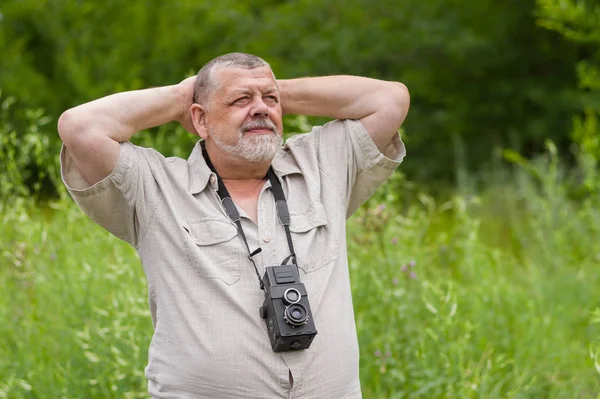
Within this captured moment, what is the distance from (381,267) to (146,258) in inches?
73.0

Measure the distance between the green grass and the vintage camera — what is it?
1.27m

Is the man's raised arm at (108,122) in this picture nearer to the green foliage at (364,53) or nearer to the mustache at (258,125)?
the mustache at (258,125)

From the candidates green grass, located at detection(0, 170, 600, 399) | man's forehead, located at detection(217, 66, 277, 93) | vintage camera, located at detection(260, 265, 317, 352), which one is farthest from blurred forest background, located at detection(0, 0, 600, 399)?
man's forehead, located at detection(217, 66, 277, 93)

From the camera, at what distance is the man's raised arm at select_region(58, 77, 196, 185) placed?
2.95 m

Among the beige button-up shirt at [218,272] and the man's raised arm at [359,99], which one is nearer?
the beige button-up shirt at [218,272]

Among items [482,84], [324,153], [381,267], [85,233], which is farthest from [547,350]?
[482,84]

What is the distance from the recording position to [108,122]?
9.95ft

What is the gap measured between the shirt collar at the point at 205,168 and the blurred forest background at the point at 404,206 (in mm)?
1029

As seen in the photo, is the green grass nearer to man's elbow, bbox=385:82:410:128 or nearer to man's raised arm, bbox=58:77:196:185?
man's elbow, bbox=385:82:410:128

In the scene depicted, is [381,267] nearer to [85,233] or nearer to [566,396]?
[566,396]

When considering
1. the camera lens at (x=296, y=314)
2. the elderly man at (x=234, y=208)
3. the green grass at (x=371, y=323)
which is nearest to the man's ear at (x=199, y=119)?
the elderly man at (x=234, y=208)

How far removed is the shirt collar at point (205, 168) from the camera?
313 cm

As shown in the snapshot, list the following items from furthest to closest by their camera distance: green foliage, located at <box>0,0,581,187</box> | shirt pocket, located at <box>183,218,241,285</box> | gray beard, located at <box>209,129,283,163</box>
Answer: green foliage, located at <box>0,0,581,187</box> < gray beard, located at <box>209,129,283,163</box> < shirt pocket, located at <box>183,218,241,285</box>

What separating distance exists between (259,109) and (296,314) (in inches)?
29.1
